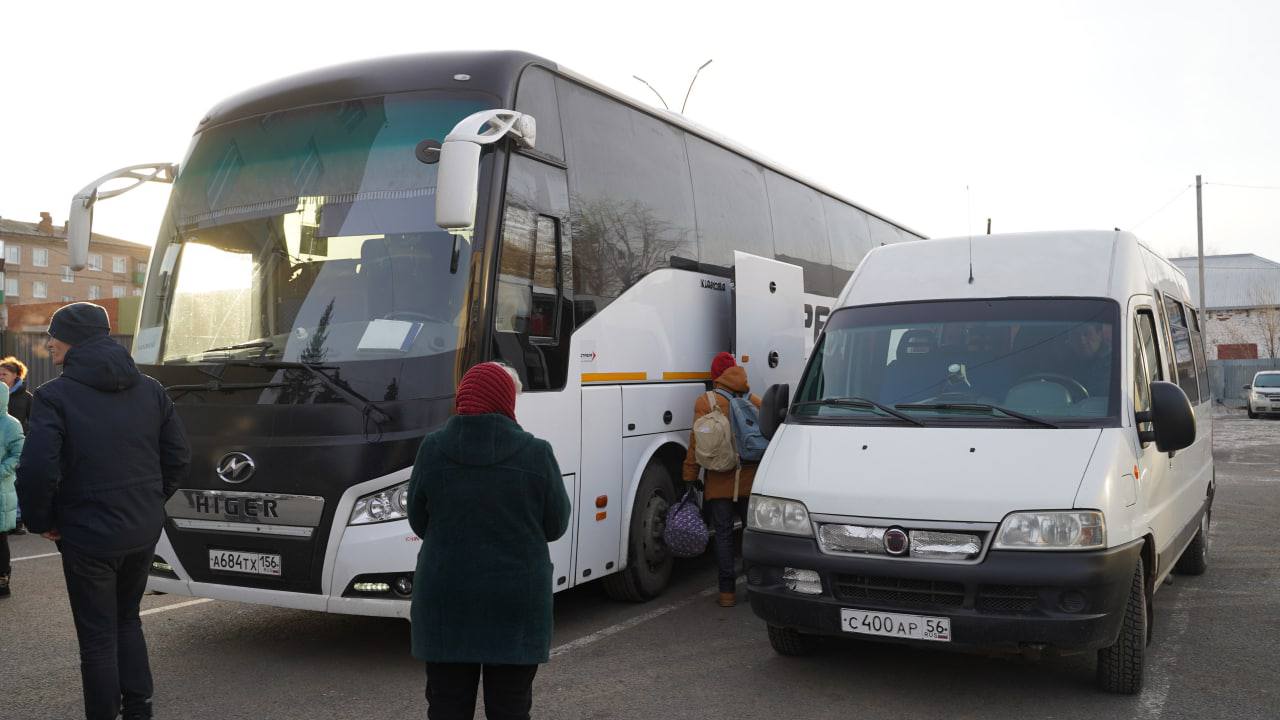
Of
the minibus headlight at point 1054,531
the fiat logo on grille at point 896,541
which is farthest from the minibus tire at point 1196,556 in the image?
the fiat logo on grille at point 896,541

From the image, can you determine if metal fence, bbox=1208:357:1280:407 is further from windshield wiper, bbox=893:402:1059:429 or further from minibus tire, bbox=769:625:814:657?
minibus tire, bbox=769:625:814:657

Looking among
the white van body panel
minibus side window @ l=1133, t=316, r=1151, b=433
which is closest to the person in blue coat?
the white van body panel

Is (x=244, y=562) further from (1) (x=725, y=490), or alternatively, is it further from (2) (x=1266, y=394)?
(2) (x=1266, y=394)

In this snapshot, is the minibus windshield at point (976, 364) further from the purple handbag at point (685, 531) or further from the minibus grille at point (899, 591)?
the purple handbag at point (685, 531)

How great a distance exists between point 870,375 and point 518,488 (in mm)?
3186

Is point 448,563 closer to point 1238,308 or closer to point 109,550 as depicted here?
point 109,550

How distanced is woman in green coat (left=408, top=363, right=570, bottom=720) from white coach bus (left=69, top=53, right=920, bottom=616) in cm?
202

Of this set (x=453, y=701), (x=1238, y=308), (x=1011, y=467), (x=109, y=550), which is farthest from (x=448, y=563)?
(x=1238, y=308)

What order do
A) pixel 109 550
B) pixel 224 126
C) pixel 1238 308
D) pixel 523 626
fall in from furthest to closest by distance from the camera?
pixel 1238 308 → pixel 224 126 → pixel 109 550 → pixel 523 626

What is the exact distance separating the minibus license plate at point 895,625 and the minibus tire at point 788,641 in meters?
0.88

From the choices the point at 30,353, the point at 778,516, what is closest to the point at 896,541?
the point at 778,516

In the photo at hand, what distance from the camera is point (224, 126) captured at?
689 cm

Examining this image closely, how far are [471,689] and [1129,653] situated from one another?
3538 millimetres

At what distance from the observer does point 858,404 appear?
19.8 feet
